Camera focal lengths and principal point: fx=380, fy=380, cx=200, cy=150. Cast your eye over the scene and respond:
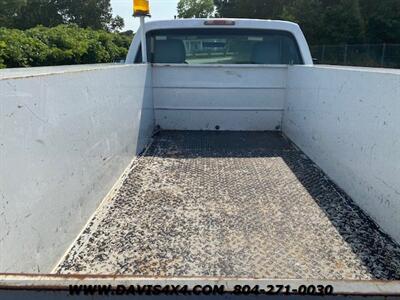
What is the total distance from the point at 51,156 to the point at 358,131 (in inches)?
83.7

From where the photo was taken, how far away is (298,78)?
4.25m

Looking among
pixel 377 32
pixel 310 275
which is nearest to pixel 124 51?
pixel 377 32

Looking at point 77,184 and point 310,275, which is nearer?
point 310,275

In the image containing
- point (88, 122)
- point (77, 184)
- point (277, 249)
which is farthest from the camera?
point (88, 122)

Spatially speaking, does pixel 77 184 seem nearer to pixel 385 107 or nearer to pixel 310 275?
pixel 310 275

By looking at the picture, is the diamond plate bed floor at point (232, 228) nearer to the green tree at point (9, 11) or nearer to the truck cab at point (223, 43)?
the truck cab at point (223, 43)

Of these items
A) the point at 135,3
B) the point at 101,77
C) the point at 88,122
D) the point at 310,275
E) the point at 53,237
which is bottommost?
the point at 310,275

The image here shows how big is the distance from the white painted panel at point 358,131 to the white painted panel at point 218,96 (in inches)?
24.2

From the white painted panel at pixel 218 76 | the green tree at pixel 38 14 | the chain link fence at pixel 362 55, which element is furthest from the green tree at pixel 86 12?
the white painted panel at pixel 218 76

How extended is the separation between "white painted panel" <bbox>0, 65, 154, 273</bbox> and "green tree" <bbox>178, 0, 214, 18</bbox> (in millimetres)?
45723

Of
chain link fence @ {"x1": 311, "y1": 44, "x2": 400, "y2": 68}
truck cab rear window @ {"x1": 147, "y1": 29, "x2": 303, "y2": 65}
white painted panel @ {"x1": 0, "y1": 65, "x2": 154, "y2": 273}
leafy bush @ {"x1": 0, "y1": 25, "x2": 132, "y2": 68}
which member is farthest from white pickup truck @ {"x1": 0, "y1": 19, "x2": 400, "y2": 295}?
chain link fence @ {"x1": 311, "y1": 44, "x2": 400, "y2": 68}

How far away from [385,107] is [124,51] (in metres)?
23.4

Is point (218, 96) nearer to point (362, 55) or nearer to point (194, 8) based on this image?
point (362, 55)

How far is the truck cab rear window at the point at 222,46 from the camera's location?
4.72 m
